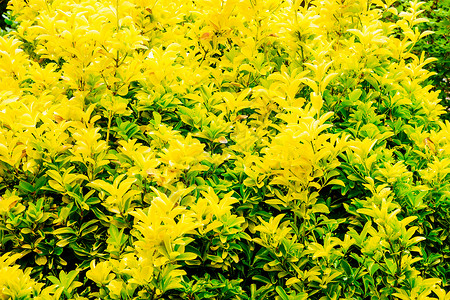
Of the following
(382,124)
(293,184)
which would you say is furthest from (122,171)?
(382,124)

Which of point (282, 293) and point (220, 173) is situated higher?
point (220, 173)

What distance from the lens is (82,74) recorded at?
2719 millimetres

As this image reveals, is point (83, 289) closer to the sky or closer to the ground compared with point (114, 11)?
closer to the ground

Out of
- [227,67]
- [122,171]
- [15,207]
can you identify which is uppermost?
[227,67]

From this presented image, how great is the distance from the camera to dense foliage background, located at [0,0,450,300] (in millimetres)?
2203

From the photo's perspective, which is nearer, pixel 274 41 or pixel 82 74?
pixel 82 74

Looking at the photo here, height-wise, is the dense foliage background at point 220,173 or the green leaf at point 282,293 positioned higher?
the dense foliage background at point 220,173

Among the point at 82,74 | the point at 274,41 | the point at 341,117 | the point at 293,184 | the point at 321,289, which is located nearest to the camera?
the point at 321,289

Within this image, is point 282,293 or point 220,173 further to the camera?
point 220,173

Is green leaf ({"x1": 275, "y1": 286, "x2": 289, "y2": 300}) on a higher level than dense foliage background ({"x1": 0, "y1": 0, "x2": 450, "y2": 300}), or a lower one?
lower

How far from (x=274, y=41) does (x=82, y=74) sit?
4.47ft

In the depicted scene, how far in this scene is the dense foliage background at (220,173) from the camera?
220 cm

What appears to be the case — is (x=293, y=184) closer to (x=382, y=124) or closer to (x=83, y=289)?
(x=382, y=124)

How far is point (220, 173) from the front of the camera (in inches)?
103
